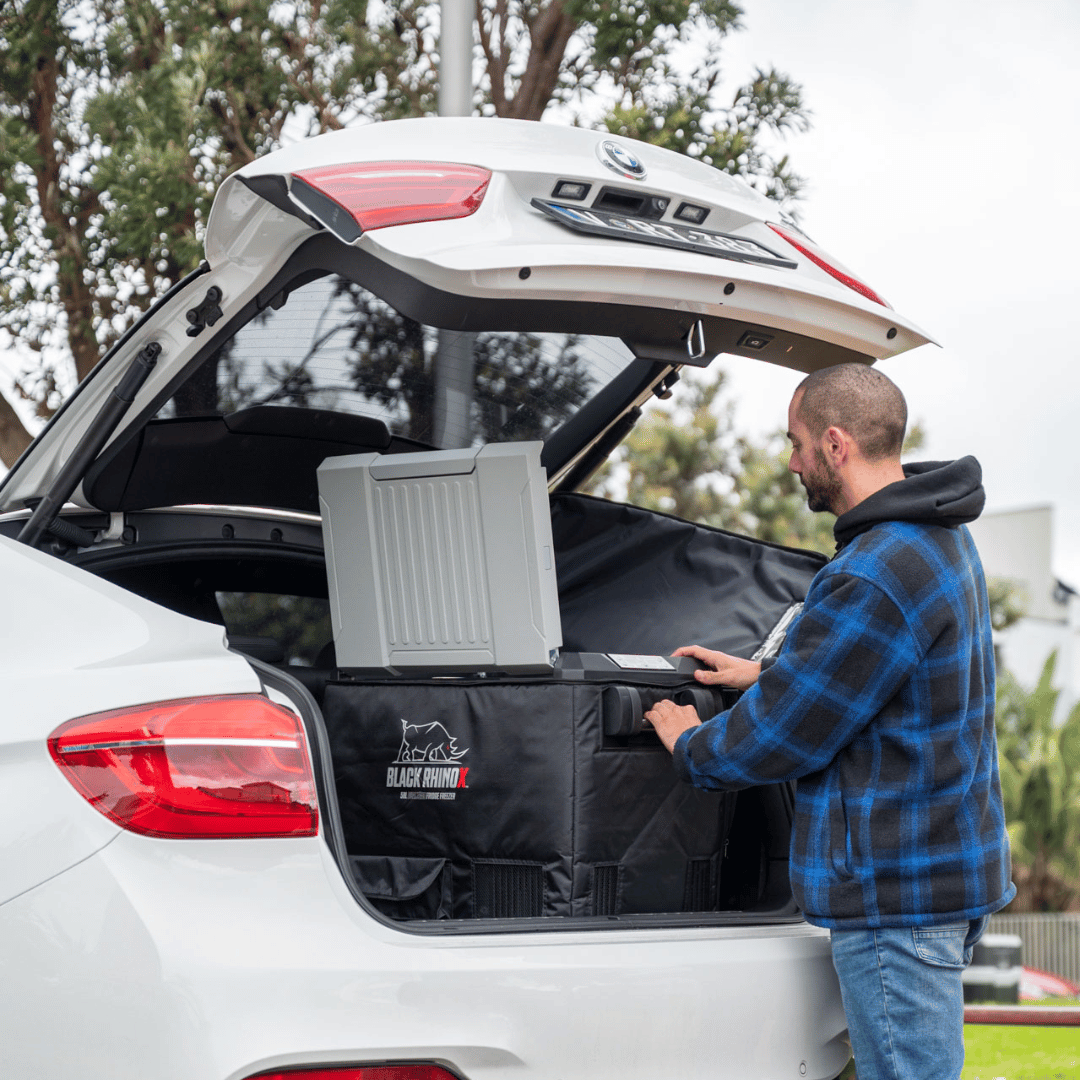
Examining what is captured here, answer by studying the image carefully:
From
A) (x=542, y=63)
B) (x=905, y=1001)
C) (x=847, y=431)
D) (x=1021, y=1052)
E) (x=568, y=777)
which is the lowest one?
(x=1021, y=1052)

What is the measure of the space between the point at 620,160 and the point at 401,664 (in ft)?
3.61

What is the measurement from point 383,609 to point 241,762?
1.02 meters

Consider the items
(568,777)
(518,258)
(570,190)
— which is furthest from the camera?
(568,777)

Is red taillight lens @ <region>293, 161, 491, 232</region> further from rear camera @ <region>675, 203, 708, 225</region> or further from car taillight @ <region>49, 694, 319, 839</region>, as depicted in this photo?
car taillight @ <region>49, 694, 319, 839</region>

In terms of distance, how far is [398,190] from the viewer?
5.99 ft

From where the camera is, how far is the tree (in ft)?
15.9

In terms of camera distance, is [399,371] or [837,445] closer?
[837,445]

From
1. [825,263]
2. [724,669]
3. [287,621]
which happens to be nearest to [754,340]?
[825,263]

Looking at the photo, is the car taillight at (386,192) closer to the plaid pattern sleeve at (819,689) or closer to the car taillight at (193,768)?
the car taillight at (193,768)

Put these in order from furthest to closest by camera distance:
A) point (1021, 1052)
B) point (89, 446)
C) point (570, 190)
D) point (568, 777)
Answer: point (1021, 1052) → point (89, 446) → point (568, 777) → point (570, 190)

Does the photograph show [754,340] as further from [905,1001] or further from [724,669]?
[905,1001]

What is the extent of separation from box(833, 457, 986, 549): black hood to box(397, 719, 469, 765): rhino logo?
0.78 m

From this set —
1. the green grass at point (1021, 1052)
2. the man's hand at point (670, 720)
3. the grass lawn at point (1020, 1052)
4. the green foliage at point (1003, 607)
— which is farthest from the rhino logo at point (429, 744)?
the green foliage at point (1003, 607)

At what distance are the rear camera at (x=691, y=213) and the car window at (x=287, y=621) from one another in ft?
5.17
